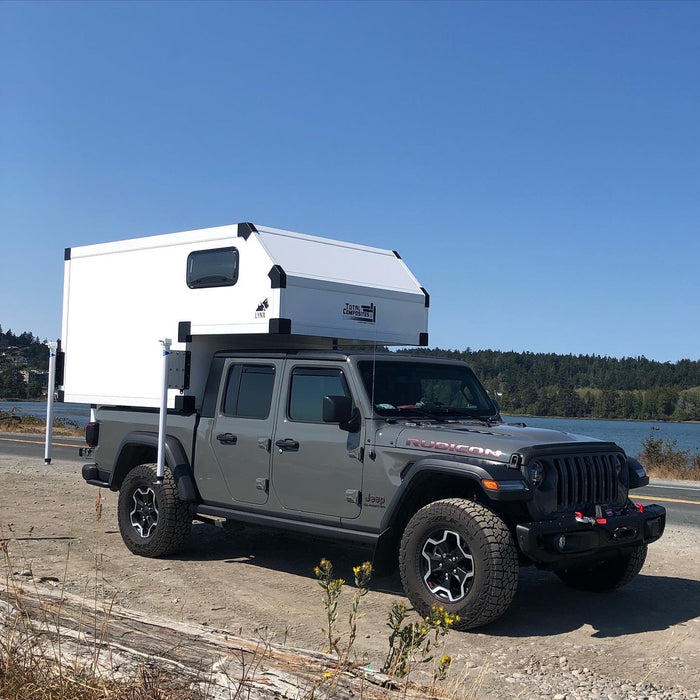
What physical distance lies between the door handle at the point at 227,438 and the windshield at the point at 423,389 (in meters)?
1.43

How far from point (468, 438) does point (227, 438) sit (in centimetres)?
250

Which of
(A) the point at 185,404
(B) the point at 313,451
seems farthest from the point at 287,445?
(A) the point at 185,404

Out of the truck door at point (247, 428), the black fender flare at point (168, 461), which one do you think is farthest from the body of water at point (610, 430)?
the truck door at point (247, 428)

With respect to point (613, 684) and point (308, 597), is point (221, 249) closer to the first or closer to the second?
point (308, 597)

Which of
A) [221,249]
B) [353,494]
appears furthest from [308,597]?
[221,249]

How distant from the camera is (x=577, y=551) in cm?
604

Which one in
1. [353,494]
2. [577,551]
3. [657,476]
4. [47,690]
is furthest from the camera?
[657,476]

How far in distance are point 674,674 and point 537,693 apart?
3.34 ft

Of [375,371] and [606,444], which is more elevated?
[375,371]

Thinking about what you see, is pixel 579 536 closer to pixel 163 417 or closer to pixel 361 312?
pixel 361 312

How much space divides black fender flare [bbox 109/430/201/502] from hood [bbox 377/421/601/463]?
7.42ft

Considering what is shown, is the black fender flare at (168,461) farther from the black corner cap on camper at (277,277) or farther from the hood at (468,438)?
the hood at (468,438)

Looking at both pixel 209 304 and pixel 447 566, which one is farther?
pixel 209 304

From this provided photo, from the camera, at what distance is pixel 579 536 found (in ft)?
20.0
